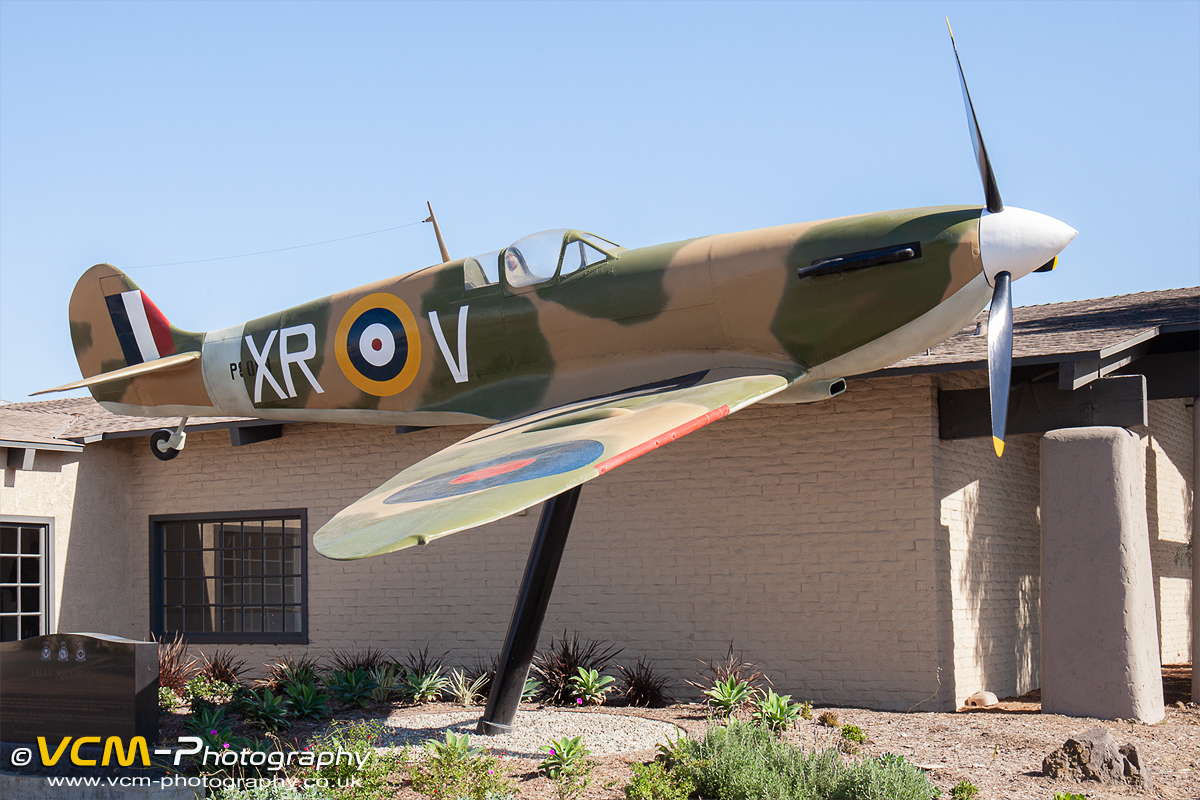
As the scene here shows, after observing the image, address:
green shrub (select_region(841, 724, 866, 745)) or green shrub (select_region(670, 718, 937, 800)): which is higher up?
green shrub (select_region(670, 718, 937, 800))

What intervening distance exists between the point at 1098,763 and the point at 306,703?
6272 mm

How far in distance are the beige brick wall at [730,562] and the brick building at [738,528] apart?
0.07 feet

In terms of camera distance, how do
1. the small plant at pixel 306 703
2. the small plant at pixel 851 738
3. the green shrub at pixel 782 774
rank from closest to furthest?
the green shrub at pixel 782 774
the small plant at pixel 851 738
the small plant at pixel 306 703

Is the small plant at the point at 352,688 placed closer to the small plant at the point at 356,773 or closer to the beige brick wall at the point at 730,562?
the beige brick wall at the point at 730,562

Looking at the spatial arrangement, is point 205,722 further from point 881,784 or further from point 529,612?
point 881,784

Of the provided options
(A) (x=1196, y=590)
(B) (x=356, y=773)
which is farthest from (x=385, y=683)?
(A) (x=1196, y=590)

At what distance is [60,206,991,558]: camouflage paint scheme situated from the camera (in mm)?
5918

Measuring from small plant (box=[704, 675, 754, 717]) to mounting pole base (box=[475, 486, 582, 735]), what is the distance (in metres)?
1.98

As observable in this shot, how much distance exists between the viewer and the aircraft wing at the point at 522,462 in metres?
4.42

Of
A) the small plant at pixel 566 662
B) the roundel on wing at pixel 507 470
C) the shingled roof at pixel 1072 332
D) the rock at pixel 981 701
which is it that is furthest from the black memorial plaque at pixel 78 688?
the rock at pixel 981 701

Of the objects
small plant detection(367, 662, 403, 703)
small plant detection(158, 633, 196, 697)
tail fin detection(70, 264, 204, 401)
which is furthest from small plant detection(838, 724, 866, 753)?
tail fin detection(70, 264, 204, 401)

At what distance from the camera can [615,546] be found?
10.8 m

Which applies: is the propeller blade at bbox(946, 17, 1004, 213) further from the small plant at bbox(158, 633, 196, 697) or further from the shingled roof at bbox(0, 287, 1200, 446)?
→ the small plant at bbox(158, 633, 196, 697)

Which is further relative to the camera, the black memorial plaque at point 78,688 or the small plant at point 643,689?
the small plant at point 643,689
